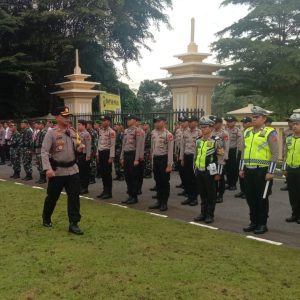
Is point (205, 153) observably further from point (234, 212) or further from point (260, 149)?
point (234, 212)

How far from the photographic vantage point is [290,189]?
7418 millimetres

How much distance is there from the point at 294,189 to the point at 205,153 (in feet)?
5.27

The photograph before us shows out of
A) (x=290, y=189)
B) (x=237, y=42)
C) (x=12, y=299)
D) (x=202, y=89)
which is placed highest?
(x=237, y=42)

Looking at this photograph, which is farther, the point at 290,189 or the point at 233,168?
the point at 233,168

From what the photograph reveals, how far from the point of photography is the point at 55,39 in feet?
72.5

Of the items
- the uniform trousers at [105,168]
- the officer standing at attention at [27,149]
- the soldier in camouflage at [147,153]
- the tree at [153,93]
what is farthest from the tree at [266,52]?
the tree at [153,93]

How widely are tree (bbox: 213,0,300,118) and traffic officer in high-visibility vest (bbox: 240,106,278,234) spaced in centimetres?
1224

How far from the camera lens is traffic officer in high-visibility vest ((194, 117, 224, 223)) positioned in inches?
282

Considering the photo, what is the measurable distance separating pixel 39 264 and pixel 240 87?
54.7 feet

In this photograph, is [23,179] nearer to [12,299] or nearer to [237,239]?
[237,239]

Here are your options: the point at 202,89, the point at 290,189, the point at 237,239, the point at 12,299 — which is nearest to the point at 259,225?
the point at 237,239

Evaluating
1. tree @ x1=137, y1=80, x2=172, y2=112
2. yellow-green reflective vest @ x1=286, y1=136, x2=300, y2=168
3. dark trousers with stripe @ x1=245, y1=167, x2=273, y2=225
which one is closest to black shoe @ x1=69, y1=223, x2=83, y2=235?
dark trousers with stripe @ x1=245, y1=167, x2=273, y2=225

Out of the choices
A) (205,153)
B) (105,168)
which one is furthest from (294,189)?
(105,168)

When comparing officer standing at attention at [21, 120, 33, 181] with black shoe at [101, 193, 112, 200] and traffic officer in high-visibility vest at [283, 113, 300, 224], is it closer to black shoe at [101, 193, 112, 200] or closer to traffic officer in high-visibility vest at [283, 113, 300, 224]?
black shoe at [101, 193, 112, 200]
